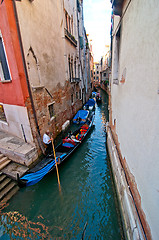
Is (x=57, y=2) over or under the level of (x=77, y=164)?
over

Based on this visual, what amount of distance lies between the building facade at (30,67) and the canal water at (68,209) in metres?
1.98

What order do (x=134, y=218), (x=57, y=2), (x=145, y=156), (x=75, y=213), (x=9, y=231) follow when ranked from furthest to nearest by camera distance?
(x=57, y=2) < (x=75, y=213) < (x=9, y=231) < (x=134, y=218) < (x=145, y=156)

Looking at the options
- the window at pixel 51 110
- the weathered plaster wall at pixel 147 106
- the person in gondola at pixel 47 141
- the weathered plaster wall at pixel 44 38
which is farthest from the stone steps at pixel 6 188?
the weathered plaster wall at pixel 147 106

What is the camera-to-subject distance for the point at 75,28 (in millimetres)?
11320

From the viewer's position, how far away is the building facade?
4.39 meters

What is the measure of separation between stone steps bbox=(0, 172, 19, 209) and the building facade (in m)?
1.66

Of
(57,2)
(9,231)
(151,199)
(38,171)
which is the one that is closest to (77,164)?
(38,171)

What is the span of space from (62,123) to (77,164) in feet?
11.4

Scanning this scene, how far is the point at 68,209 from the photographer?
3861 mm

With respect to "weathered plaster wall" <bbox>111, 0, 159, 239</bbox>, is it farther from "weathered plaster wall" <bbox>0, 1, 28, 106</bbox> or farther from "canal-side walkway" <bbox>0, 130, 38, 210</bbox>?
"canal-side walkway" <bbox>0, 130, 38, 210</bbox>

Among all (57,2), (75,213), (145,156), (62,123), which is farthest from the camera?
(62,123)

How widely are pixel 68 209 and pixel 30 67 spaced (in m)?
5.53

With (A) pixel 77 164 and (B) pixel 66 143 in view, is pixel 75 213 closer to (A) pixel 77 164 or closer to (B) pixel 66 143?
(A) pixel 77 164

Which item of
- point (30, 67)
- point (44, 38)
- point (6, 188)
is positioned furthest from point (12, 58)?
point (6, 188)
